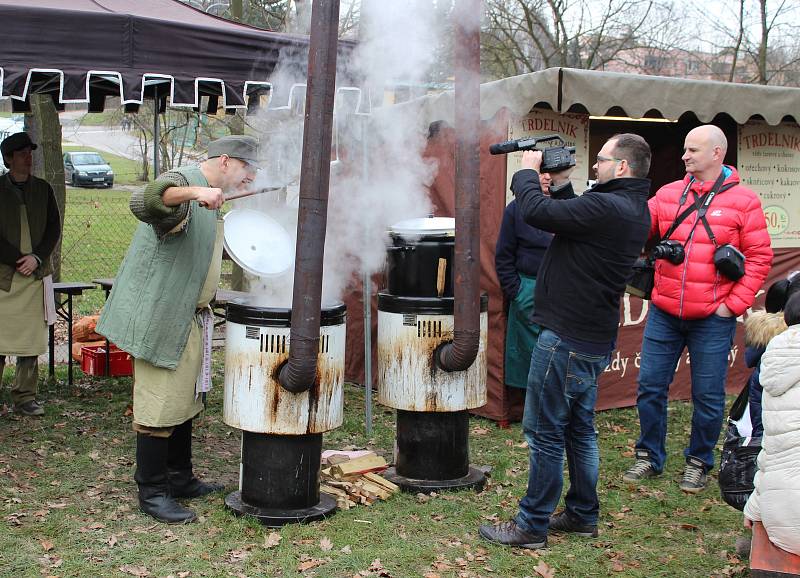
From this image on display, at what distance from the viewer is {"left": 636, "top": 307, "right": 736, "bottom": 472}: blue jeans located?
5.07 metres

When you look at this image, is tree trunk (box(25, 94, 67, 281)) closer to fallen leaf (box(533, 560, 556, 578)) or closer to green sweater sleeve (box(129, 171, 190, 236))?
green sweater sleeve (box(129, 171, 190, 236))

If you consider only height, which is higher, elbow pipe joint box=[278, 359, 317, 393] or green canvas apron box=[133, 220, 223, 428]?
elbow pipe joint box=[278, 359, 317, 393]

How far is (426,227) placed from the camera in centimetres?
514

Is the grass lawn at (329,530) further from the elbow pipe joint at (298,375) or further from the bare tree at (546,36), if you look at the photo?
the bare tree at (546,36)

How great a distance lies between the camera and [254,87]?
5.22m

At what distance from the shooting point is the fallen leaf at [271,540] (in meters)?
4.14

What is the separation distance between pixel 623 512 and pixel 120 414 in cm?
398

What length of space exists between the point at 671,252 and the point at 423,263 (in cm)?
152

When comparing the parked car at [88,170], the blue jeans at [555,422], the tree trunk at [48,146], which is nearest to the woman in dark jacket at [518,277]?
the blue jeans at [555,422]

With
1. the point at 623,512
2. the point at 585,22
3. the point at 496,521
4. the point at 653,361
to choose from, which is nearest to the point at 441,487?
the point at 496,521

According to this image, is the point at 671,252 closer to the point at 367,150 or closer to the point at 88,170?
the point at 367,150

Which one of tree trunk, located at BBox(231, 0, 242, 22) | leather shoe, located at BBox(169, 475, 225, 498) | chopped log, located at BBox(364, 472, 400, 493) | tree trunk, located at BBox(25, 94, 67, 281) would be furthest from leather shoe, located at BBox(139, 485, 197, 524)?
tree trunk, located at BBox(231, 0, 242, 22)

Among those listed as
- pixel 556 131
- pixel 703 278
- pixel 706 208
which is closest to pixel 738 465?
pixel 703 278

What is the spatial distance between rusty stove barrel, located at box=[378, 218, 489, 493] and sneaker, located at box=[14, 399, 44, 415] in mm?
3077
